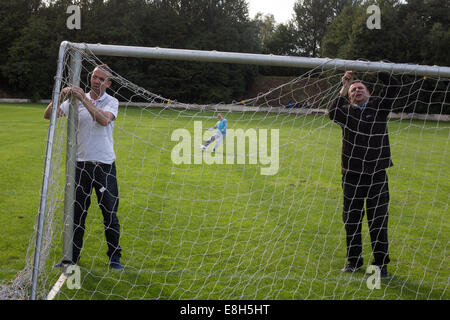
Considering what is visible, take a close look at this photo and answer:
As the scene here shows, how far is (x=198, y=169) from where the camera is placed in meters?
9.53

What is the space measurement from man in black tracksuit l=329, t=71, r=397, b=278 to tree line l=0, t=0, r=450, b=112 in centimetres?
3237

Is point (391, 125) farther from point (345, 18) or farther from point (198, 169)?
point (345, 18)

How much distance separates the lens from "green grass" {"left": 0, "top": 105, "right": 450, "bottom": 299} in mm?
3781

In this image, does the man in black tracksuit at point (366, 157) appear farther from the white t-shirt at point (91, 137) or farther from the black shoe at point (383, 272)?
the white t-shirt at point (91, 137)

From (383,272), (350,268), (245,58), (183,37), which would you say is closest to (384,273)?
(383,272)

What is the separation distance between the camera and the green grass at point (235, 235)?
3781 millimetres

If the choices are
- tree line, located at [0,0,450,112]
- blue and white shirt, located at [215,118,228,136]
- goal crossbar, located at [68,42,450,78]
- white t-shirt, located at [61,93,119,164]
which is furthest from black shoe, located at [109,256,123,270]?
tree line, located at [0,0,450,112]

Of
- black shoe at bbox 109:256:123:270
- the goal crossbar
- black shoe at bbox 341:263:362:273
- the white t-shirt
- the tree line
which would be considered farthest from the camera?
the tree line

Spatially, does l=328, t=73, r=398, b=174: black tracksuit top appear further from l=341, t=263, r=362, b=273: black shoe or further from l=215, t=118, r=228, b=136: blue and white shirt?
l=215, t=118, r=228, b=136: blue and white shirt

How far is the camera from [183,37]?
44375mm

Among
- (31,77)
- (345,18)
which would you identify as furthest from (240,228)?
(345,18)

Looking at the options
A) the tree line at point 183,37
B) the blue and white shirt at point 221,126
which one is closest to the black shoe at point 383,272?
the blue and white shirt at point 221,126

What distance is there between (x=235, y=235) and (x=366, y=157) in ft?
6.76

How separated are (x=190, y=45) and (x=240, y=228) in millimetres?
40640
